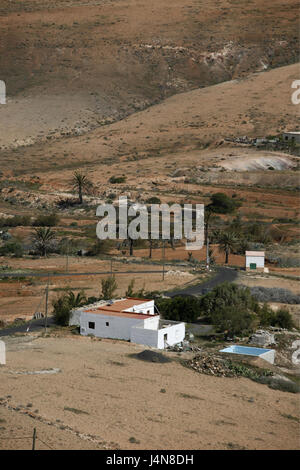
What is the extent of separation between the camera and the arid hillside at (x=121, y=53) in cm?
11644

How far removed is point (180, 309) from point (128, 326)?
211 inches

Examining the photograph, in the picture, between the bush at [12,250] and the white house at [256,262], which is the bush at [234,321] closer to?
the white house at [256,262]

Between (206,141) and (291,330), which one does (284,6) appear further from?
(291,330)

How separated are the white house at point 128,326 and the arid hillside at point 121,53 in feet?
243

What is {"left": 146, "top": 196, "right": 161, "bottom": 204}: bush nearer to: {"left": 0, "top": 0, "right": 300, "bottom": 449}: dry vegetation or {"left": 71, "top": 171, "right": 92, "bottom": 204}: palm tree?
{"left": 0, "top": 0, "right": 300, "bottom": 449}: dry vegetation

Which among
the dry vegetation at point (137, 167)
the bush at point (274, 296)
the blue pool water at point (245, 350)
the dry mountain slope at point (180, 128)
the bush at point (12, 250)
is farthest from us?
the dry mountain slope at point (180, 128)

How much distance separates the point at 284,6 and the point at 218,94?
123ft

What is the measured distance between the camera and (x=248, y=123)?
99125mm

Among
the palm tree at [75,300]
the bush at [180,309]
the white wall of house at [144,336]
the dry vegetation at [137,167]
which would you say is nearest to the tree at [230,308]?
the bush at [180,309]

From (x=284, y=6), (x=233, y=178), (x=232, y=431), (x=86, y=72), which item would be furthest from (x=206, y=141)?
(x=232, y=431)

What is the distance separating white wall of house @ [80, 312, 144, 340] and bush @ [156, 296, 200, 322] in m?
4.48

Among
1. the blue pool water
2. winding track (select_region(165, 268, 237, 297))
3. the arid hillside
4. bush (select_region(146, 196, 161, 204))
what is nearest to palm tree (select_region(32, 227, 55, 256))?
winding track (select_region(165, 268, 237, 297))

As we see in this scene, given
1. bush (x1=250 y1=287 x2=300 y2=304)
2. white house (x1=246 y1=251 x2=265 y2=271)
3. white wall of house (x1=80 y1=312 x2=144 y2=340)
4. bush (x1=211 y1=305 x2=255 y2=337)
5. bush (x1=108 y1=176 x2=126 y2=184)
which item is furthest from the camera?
bush (x1=108 y1=176 x2=126 y2=184)

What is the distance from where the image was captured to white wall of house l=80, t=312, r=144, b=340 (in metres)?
35.6
